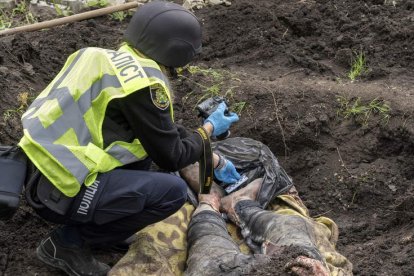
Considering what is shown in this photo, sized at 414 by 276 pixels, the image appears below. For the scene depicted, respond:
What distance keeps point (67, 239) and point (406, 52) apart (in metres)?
3.27

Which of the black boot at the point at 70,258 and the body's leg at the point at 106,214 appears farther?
the black boot at the point at 70,258

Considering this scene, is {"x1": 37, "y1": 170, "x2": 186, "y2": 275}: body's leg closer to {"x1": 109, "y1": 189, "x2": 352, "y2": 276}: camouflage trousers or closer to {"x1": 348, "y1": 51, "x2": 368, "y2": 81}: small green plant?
{"x1": 109, "y1": 189, "x2": 352, "y2": 276}: camouflage trousers

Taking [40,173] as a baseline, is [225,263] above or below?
below

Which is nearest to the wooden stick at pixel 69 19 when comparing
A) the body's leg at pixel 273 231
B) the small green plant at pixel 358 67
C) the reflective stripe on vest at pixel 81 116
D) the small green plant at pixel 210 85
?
the small green plant at pixel 210 85

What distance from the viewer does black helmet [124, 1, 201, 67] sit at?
332cm

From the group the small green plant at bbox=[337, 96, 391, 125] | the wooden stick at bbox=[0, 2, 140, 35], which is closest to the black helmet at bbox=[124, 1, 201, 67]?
the small green plant at bbox=[337, 96, 391, 125]

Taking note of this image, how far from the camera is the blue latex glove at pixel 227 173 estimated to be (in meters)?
4.12

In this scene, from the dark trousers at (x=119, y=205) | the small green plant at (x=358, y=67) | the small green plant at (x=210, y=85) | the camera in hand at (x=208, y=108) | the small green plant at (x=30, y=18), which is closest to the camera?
the dark trousers at (x=119, y=205)

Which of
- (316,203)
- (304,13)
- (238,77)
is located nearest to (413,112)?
(316,203)

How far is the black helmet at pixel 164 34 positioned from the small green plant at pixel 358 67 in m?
2.26

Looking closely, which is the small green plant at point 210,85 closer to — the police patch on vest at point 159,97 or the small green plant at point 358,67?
the small green plant at point 358,67

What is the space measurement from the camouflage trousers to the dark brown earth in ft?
0.75

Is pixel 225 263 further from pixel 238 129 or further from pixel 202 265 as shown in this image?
pixel 238 129

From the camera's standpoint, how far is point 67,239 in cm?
349
